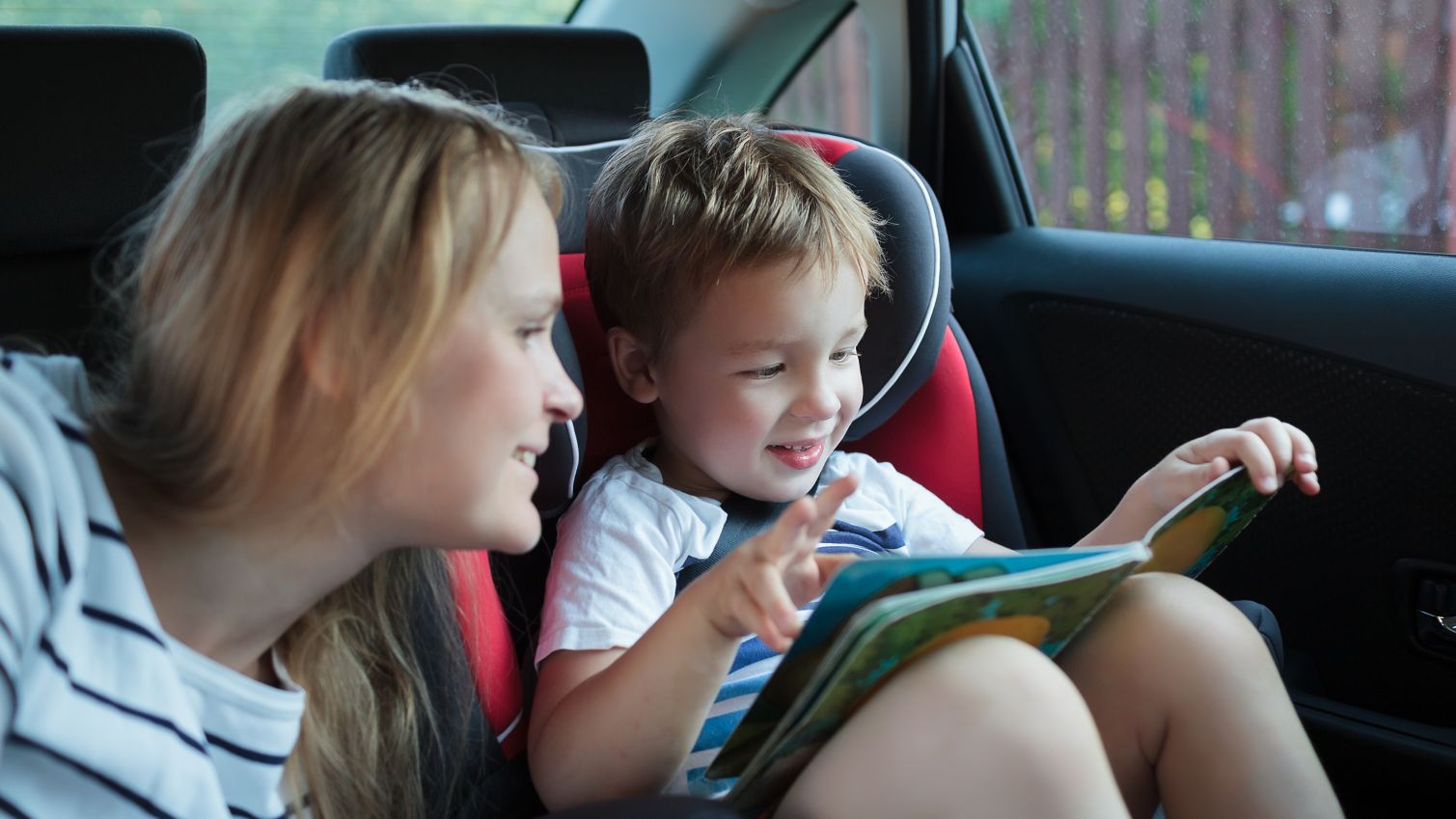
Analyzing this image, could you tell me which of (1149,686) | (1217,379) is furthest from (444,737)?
(1217,379)

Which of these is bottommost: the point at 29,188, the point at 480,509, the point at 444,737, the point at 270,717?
the point at 444,737

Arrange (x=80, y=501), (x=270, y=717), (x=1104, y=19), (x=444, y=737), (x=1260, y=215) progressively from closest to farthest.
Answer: (x=80, y=501)
(x=270, y=717)
(x=444, y=737)
(x=1260, y=215)
(x=1104, y=19)

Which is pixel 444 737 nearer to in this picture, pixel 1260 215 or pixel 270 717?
pixel 270 717

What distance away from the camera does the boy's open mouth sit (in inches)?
48.9

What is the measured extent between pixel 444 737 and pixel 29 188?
61 cm

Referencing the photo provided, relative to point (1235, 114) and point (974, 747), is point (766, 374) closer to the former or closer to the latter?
point (974, 747)

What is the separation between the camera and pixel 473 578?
1.15m

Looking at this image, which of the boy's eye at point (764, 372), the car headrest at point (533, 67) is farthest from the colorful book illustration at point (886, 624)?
the car headrest at point (533, 67)

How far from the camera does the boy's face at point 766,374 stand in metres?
1.18

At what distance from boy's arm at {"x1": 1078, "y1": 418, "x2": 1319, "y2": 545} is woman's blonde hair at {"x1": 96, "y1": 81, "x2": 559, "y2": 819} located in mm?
689

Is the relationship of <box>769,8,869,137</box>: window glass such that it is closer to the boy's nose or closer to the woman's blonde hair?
the boy's nose

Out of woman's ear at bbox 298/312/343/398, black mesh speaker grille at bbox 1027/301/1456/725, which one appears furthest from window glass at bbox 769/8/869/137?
woman's ear at bbox 298/312/343/398

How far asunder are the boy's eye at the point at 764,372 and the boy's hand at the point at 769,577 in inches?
10.7

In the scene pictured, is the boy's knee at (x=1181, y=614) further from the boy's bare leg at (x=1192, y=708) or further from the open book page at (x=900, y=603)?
the open book page at (x=900, y=603)
